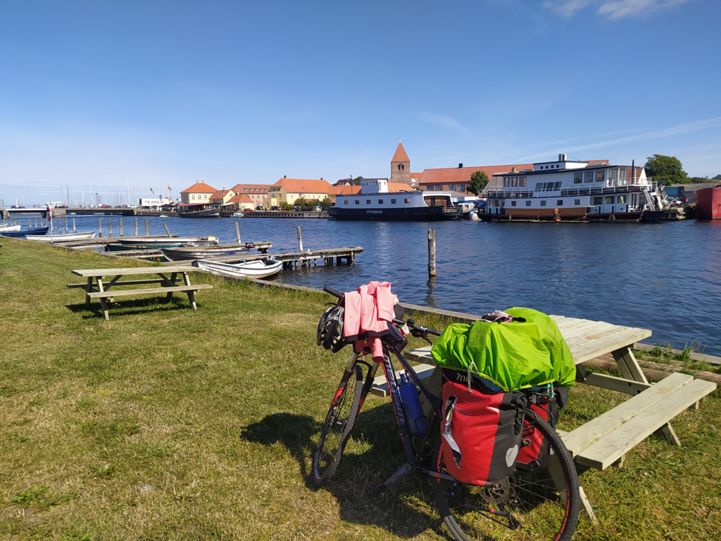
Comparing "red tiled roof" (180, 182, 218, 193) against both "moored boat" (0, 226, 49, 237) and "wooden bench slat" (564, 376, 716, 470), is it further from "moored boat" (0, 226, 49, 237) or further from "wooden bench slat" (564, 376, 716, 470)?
"wooden bench slat" (564, 376, 716, 470)

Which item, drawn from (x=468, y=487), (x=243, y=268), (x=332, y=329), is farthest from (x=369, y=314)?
(x=243, y=268)

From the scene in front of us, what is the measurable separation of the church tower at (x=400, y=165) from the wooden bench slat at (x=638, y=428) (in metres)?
135

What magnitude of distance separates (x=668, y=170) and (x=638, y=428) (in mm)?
137658

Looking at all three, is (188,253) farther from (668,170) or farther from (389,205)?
(668,170)

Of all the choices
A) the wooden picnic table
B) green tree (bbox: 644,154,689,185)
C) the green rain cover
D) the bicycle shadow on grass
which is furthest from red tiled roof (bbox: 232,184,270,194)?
the green rain cover

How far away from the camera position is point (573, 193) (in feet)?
208

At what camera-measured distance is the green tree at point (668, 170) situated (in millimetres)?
117125

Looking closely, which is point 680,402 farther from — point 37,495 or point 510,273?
point 510,273

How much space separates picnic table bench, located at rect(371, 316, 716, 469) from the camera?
3.07 metres

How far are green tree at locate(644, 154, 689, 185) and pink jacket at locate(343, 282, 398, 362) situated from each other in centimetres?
13573

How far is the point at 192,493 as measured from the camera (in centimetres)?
353

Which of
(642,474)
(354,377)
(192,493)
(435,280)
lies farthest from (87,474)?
(435,280)

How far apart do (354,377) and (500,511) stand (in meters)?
1.39

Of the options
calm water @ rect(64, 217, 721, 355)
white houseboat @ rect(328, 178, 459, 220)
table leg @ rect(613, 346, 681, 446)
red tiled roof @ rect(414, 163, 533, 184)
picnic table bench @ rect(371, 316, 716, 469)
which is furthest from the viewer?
red tiled roof @ rect(414, 163, 533, 184)
